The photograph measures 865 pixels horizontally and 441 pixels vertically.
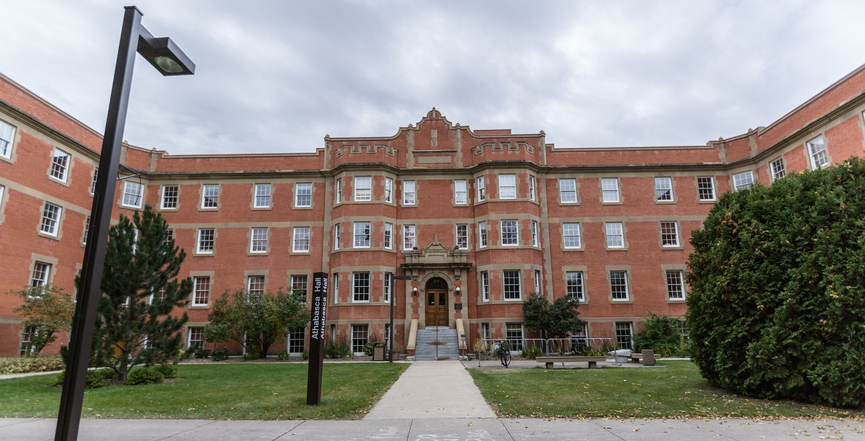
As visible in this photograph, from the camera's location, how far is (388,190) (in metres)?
27.5

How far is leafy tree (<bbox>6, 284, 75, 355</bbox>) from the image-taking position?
64.1ft

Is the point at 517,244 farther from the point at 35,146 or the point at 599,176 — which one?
the point at 35,146

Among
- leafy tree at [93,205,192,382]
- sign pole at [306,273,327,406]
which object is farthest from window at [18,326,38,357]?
sign pole at [306,273,327,406]

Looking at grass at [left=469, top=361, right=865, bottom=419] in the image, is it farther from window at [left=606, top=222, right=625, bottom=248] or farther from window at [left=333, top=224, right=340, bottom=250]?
window at [left=333, top=224, right=340, bottom=250]

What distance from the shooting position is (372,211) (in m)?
26.8

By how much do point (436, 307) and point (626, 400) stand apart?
1703 centimetres

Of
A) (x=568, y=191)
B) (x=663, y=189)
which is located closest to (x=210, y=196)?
(x=568, y=191)

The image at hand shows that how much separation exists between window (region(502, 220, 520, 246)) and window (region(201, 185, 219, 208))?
667 inches

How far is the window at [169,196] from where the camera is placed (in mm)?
28375

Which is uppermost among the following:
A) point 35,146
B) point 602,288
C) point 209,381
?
point 35,146

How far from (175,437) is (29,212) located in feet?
69.7

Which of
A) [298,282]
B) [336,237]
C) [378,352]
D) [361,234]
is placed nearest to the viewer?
[378,352]

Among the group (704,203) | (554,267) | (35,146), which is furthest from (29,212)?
(704,203)

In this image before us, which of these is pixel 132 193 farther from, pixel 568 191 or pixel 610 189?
pixel 610 189
